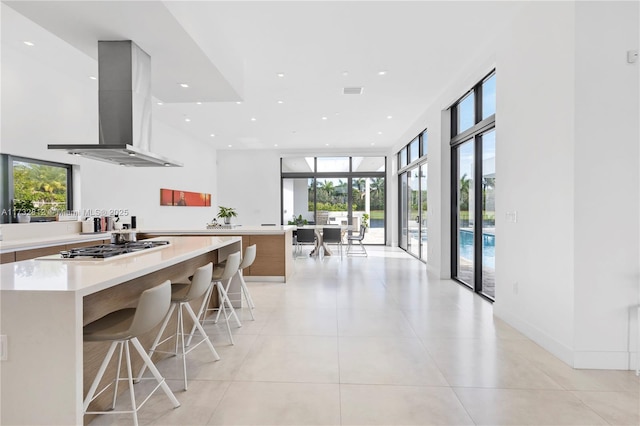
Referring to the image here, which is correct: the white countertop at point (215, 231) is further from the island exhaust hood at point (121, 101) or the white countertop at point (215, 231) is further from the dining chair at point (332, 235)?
the dining chair at point (332, 235)

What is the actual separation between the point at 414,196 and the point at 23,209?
7475mm

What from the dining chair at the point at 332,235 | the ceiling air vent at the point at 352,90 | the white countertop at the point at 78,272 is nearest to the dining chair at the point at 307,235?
the dining chair at the point at 332,235

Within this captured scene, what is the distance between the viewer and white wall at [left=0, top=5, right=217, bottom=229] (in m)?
3.93

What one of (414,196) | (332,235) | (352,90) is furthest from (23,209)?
(414,196)

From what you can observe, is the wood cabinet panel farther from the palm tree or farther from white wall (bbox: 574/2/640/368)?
white wall (bbox: 574/2/640/368)

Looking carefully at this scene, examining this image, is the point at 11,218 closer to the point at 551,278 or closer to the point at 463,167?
the point at 551,278

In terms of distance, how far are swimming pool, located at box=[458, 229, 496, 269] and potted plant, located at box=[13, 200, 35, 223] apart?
19.0ft

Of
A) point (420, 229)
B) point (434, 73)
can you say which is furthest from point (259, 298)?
point (420, 229)

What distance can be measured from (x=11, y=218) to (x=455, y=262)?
20.8 feet

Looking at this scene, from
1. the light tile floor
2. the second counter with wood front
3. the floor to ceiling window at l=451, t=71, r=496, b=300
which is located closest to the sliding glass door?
the floor to ceiling window at l=451, t=71, r=496, b=300

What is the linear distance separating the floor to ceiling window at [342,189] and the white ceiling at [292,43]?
4.42 metres

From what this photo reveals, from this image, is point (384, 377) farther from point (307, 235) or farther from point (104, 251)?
point (307, 235)

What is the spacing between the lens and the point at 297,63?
454 cm

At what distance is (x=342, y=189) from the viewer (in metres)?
11.0
